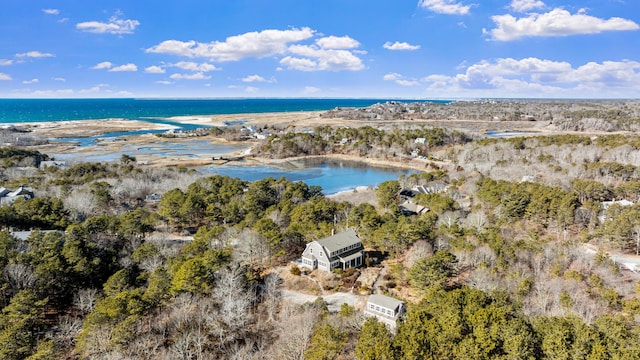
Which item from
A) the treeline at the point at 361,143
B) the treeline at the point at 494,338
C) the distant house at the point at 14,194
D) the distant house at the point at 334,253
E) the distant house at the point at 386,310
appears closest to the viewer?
the treeline at the point at 494,338

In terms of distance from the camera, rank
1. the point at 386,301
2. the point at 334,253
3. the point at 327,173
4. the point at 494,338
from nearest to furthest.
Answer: the point at 494,338
the point at 386,301
the point at 334,253
the point at 327,173

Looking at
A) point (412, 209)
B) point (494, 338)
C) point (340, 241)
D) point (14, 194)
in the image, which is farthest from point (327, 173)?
point (494, 338)

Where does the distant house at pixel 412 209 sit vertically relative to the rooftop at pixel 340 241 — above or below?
below

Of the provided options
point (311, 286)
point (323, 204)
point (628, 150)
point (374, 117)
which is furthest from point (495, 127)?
point (311, 286)

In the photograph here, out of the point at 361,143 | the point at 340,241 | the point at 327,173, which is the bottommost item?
the point at 327,173

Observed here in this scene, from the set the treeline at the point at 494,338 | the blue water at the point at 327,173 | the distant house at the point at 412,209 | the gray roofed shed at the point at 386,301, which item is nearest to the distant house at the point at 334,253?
the gray roofed shed at the point at 386,301

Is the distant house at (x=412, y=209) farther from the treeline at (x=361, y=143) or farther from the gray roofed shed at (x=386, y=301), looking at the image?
the treeline at (x=361, y=143)

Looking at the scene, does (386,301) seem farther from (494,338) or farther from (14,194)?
(14,194)
